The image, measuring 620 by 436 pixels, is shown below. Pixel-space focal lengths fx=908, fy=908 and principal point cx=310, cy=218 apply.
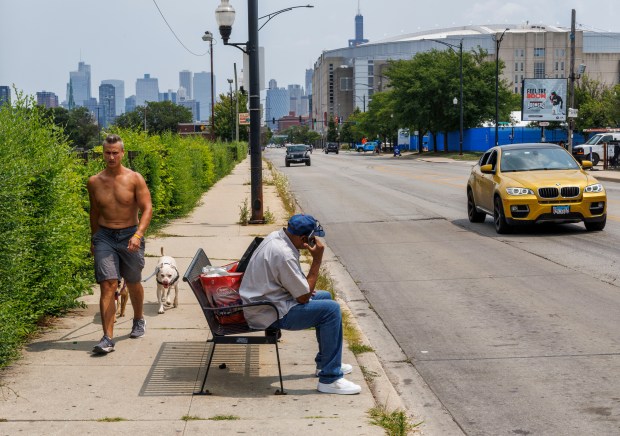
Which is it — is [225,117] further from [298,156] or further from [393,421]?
A: [393,421]

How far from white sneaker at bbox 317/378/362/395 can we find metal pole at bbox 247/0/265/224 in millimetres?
12683

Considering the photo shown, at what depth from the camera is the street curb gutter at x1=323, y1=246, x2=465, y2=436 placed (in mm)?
6166

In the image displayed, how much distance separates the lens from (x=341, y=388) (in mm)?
6422

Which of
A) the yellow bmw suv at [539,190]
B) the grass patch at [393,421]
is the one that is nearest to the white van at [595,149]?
the yellow bmw suv at [539,190]

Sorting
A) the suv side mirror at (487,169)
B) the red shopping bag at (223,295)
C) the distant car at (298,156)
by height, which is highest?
the suv side mirror at (487,169)

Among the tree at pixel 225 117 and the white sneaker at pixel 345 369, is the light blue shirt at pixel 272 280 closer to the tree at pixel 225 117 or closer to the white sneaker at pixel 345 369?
the white sneaker at pixel 345 369

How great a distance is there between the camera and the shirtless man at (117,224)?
7.88 meters

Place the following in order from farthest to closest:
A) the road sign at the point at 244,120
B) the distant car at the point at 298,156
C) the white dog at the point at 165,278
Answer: the distant car at the point at 298,156, the road sign at the point at 244,120, the white dog at the point at 165,278

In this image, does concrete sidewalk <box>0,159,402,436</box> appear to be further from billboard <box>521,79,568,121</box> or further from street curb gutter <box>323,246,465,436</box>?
billboard <box>521,79,568,121</box>

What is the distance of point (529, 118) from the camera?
7256cm

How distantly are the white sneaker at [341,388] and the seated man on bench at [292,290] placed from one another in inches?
1.3

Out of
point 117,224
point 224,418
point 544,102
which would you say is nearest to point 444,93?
point 544,102

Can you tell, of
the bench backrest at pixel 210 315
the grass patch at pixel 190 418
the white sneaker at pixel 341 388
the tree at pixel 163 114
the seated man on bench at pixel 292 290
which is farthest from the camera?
the tree at pixel 163 114

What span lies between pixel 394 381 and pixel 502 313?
2840 mm
